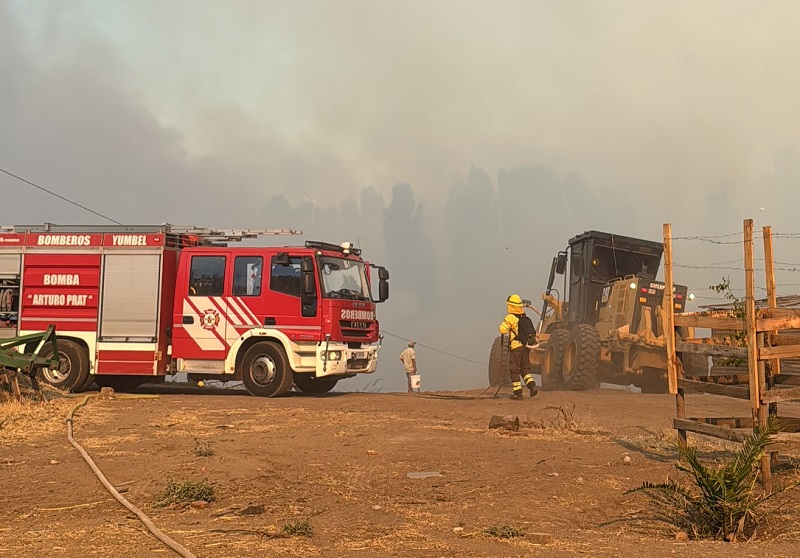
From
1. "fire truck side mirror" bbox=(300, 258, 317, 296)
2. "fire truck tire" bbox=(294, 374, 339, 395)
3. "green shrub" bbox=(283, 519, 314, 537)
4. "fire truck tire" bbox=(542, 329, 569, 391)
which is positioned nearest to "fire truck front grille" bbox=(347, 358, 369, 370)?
"fire truck tire" bbox=(294, 374, 339, 395)

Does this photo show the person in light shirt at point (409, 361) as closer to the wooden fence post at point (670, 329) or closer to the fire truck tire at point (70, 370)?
the fire truck tire at point (70, 370)

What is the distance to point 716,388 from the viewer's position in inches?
334

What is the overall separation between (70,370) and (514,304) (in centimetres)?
877

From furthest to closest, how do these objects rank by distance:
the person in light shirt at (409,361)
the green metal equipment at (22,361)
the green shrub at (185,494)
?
the person in light shirt at (409,361)
the green metal equipment at (22,361)
the green shrub at (185,494)

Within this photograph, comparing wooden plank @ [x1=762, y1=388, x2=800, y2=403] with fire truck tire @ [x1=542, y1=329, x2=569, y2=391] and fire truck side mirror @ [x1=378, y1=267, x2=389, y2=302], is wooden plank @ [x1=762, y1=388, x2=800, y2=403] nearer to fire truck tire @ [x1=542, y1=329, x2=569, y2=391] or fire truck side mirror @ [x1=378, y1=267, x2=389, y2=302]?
fire truck side mirror @ [x1=378, y1=267, x2=389, y2=302]

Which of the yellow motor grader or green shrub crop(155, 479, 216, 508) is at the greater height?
the yellow motor grader

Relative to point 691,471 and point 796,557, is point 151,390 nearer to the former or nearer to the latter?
point 691,471

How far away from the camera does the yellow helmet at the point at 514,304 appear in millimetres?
16500

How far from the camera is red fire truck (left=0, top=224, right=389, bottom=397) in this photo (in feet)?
53.1

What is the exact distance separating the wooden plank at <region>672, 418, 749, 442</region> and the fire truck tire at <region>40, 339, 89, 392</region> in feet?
39.4

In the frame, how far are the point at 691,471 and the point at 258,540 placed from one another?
3381 mm

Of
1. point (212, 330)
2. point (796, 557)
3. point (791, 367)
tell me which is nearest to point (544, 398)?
point (212, 330)

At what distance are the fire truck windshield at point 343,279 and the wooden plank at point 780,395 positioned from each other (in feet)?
31.7

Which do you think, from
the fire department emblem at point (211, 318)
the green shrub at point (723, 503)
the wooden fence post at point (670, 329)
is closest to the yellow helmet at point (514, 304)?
the fire department emblem at point (211, 318)
